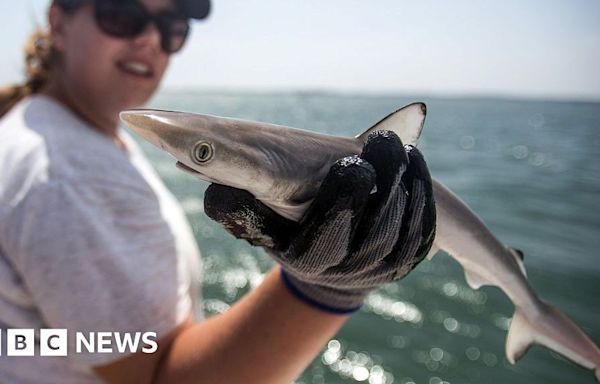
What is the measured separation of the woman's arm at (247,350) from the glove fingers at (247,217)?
396mm

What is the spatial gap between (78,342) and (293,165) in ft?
3.99

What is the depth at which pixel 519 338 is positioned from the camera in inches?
108

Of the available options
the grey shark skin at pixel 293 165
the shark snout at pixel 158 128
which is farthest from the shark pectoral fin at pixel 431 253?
the shark snout at pixel 158 128

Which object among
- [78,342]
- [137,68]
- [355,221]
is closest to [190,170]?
[355,221]

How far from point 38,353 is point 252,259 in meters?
8.06

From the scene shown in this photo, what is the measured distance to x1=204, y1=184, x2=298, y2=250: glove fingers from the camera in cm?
163

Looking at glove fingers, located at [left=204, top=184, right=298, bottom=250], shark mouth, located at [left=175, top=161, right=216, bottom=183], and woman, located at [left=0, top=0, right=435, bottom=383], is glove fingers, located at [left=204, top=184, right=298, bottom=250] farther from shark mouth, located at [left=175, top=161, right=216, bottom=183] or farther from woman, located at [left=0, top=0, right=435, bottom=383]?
shark mouth, located at [left=175, top=161, right=216, bottom=183]

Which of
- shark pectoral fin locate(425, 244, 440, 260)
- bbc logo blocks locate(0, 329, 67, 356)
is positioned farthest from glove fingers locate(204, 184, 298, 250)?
bbc logo blocks locate(0, 329, 67, 356)

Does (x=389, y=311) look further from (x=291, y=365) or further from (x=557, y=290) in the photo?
(x=291, y=365)

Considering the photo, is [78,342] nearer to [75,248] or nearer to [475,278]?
[75,248]

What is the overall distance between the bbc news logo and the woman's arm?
0.06 meters

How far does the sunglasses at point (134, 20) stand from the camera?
2.74 m

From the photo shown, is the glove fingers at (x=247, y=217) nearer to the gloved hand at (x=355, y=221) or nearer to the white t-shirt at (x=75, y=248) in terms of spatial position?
the gloved hand at (x=355, y=221)

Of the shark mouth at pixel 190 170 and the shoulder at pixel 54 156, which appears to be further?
the shoulder at pixel 54 156
